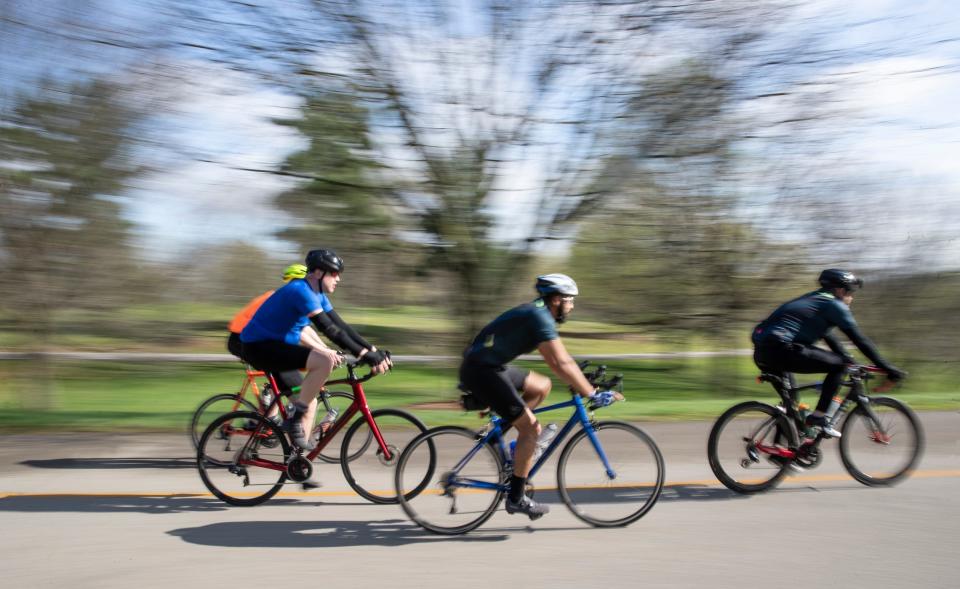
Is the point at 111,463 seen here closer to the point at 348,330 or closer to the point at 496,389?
the point at 348,330

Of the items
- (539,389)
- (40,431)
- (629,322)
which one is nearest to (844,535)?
(539,389)

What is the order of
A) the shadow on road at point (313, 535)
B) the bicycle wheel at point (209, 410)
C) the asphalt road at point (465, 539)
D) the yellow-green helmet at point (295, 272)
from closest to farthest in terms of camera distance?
the asphalt road at point (465, 539) → the shadow on road at point (313, 535) → the yellow-green helmet at point (295, 272) → the bicycle wheel at point (209, 410)

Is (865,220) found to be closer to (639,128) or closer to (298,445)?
(639,128)

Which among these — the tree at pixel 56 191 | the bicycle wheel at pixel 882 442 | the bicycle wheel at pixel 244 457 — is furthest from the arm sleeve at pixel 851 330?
the tree at pixel 56 191

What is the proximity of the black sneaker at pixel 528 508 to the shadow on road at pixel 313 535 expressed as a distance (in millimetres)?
193

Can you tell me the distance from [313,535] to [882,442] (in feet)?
14.7

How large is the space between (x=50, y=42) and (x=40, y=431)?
5621 millimetres

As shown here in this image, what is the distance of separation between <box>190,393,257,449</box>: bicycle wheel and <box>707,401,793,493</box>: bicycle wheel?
430cm

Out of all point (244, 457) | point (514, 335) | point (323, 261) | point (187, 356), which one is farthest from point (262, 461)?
point (187, 356)

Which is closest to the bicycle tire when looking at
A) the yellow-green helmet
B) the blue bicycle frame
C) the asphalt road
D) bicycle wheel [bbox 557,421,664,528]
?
the asphalt road

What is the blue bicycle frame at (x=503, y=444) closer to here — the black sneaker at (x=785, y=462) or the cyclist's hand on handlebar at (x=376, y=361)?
the cyclist's hand on handlebar at (x=376, y=361)

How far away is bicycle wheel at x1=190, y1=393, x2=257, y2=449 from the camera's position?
797 cm

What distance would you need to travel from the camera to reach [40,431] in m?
8.98

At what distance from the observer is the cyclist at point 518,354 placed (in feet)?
17.0
